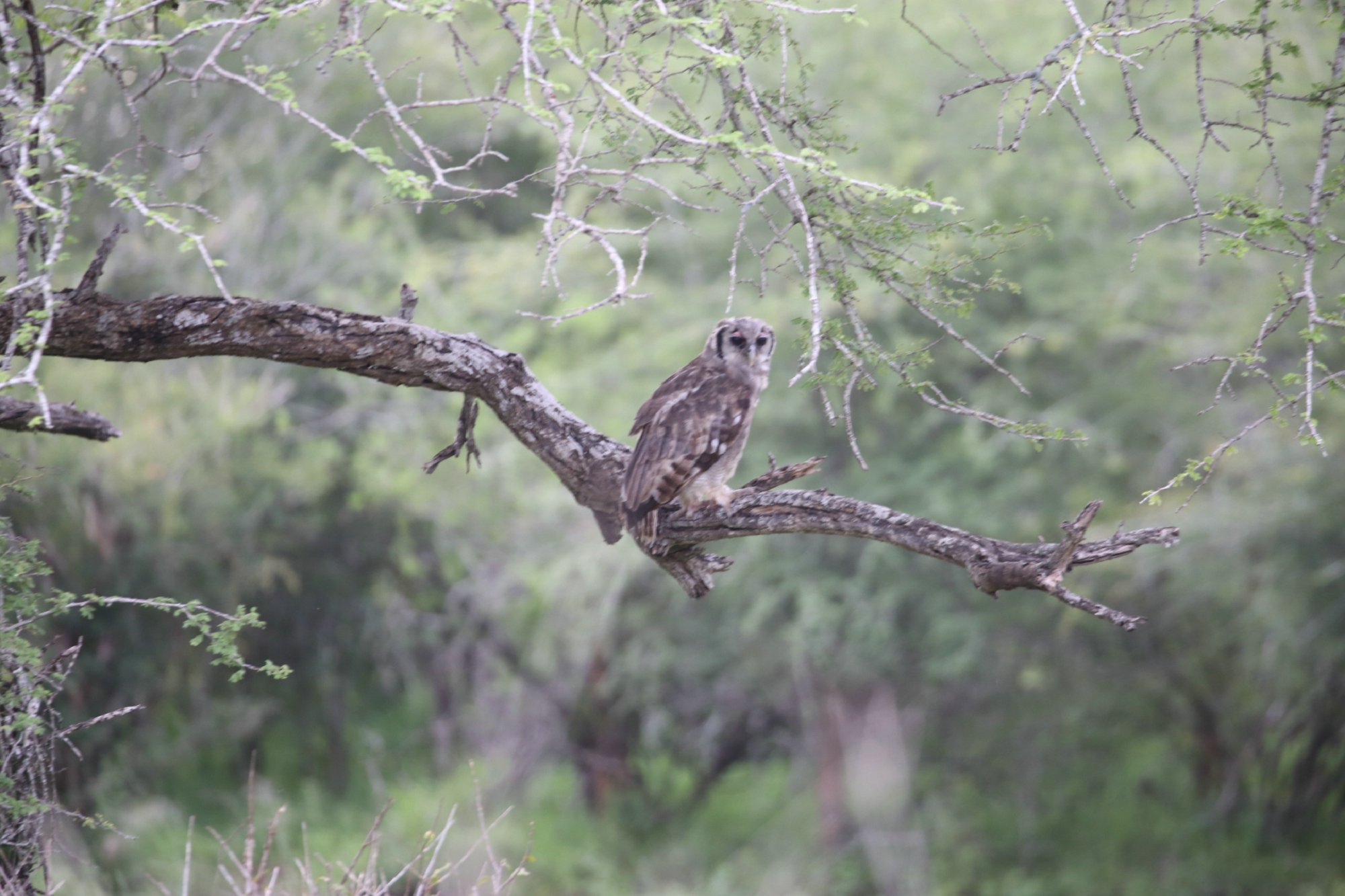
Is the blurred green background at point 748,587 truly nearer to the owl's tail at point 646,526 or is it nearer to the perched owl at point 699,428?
the perched owl at point 699,428

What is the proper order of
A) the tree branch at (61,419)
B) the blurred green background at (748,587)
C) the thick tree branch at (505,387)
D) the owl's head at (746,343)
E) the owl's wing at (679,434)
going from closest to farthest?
the thick tree branch at (505,387)
the tree branch at (61,419)
the owl's wing at (679,434)
the owl's head at (746,343)
the blurred green background at (748,587)

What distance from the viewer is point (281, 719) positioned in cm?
1516

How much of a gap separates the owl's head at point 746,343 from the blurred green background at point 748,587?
7.37 m

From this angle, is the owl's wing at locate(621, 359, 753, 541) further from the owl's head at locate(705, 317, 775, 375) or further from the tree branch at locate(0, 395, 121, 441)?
the tree branch at locate(0, 395, 121, 441)

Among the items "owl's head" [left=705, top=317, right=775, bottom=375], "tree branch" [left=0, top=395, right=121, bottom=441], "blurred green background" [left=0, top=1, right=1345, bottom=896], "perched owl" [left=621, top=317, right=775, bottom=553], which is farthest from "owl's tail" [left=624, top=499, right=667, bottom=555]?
"blurred green background" [left=0, top=1, right=1345, bottom=896]

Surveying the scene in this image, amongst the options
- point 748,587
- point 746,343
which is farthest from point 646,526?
point 748,587

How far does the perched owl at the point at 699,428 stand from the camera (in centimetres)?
462

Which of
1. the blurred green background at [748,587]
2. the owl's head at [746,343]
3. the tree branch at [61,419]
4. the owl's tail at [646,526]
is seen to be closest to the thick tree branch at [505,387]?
the owl's tail at [646,526]

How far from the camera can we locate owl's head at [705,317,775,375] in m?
5.48

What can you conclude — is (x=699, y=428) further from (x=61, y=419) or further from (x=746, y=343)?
(x=61, y=419)

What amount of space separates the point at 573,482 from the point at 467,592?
9.61 metres

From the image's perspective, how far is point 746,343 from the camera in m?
5.49

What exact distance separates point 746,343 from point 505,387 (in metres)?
1.31

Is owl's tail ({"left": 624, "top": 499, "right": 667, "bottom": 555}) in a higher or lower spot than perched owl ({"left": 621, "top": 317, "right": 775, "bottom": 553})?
lower
